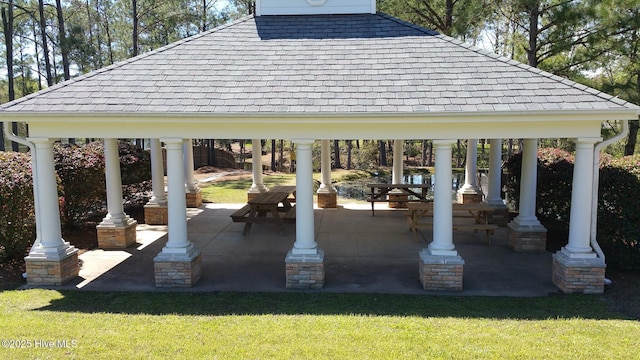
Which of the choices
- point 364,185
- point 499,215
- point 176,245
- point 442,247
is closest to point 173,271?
point 176,245

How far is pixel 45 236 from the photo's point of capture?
25.6ft

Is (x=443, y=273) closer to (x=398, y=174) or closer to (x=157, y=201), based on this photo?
(x=398, y=174)

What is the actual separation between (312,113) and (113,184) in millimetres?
5695

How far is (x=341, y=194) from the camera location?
18781 millimetres

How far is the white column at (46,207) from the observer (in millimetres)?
7703

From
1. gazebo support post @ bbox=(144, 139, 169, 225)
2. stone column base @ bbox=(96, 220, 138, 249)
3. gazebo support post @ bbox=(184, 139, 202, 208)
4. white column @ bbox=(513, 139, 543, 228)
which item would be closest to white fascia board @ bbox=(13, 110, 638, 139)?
white column @ bbox=(513, 139, 543, 228)

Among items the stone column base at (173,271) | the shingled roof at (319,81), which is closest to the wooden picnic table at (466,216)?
the shingled roof at (319,81)

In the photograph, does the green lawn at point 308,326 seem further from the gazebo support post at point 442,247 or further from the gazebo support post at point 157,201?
the gazebo support post at point 157,201

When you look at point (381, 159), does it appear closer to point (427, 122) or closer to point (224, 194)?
point (224, 194)

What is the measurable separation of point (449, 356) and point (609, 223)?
505cm

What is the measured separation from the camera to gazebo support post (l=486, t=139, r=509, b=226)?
12023mm

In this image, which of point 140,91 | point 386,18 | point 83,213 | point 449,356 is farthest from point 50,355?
point 386,18

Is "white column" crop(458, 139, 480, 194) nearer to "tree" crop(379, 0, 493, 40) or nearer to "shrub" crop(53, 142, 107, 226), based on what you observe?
"tree" crop(379, 0, 493, 40)

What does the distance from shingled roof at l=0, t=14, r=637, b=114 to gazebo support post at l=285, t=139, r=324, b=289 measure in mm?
1024
